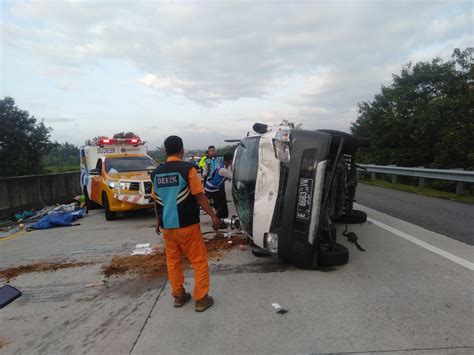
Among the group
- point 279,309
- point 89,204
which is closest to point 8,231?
point 89,204

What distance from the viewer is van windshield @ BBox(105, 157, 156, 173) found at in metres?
10.9

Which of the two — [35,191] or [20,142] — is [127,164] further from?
[20,142]

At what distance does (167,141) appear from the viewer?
4.07m

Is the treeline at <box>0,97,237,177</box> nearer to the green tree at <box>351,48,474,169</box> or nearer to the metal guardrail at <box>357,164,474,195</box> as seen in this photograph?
the metal guardrail at <box>357,164,474,195</box>

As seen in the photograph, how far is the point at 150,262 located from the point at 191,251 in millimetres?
1988

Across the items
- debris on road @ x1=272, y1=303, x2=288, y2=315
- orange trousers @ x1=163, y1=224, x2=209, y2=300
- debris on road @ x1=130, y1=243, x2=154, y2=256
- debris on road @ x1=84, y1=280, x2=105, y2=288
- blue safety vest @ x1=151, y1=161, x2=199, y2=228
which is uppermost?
blue safety vest @ x1=151, y1=161, x2=199, y2=228

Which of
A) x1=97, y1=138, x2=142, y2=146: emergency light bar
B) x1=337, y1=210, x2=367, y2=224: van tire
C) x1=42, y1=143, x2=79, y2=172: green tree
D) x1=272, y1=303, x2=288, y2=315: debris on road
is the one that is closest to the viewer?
x1=272, y1=303, x2=288, y2=315: debris on road

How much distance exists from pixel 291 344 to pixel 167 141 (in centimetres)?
241

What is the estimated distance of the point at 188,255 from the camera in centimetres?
399

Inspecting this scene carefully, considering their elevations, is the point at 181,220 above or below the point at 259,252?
above

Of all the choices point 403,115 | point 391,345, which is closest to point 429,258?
point 391,345

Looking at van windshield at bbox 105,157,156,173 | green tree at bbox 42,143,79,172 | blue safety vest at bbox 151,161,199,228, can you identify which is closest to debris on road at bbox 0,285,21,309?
blue safety vest at bbox 151,161,199,228

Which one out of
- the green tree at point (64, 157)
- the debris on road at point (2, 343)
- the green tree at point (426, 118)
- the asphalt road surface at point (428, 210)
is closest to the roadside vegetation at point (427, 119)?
the green tree at point (426, 118)

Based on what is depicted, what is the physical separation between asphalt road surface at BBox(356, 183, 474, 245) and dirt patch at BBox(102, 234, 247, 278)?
3.66m
